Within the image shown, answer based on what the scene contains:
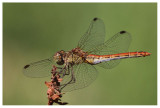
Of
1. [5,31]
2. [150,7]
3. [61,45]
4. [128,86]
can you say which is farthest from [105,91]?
[5,31]

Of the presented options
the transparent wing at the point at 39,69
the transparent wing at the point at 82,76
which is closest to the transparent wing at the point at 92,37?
the transparent wing at the point at 82,76

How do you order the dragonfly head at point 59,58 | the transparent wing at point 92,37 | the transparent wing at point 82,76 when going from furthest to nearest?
the transparent wing at point 92,37
the dragonfly head at point 59,58
the transparent wing at point 82,76

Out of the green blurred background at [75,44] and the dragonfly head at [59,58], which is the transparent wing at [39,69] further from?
the green blurred background at [75,44]

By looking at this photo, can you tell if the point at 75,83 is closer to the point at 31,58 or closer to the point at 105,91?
the point at 105,91

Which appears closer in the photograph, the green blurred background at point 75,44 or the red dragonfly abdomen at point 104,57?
the red dragonfly abdomen at point 104,57

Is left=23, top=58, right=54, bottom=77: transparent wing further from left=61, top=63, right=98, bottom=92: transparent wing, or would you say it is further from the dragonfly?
left=61, top=63, right=98, bottom=92: transparent wing

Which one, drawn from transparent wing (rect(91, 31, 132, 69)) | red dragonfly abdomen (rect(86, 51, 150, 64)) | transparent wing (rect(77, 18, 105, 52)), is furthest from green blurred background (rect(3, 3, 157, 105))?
transparent wing (rect(77, 18, 105, 52))
